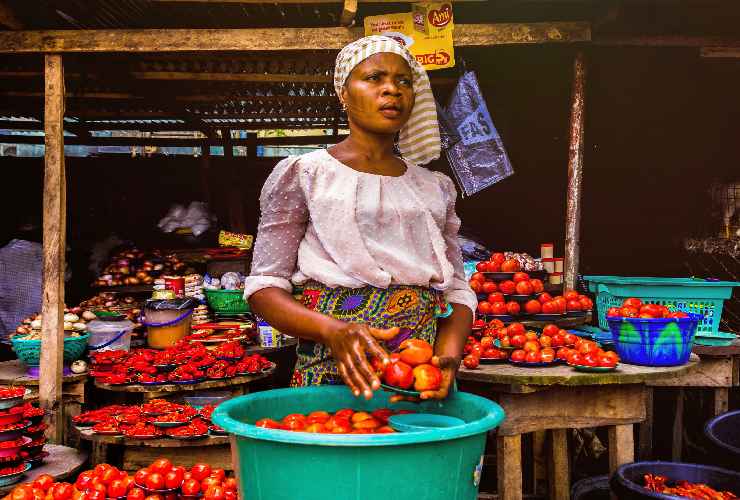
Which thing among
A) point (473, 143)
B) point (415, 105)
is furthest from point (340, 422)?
point (473, 143)

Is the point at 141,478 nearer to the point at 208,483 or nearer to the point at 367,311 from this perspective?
the point at 208,483

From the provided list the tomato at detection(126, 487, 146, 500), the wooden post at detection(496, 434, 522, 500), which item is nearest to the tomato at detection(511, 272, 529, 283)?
the wooden post at detection(496, 434, 522, 500)

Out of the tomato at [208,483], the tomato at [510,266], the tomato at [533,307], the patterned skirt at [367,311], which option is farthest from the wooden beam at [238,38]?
the patterned skirt at [367,311]

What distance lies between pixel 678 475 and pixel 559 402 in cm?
65

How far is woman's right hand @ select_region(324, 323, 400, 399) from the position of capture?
1440 mm

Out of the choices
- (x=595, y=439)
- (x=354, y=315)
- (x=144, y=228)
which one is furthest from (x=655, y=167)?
(x=144, y=228)

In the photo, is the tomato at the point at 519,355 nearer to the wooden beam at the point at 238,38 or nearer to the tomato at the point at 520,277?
the tomato at the point at 520,277

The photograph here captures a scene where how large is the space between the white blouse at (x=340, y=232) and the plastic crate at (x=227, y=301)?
4829 mm

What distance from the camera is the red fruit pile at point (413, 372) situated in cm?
157

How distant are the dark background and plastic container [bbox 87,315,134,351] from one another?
3.75 m

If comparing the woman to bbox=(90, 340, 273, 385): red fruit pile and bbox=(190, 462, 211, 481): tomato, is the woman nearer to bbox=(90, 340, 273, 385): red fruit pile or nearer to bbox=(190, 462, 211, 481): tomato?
bbox=(190, 462, 211, 481): tomato

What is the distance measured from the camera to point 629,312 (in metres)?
3.73

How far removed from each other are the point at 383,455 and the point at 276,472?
0.81 feet

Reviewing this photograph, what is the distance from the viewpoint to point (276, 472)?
1423mm
